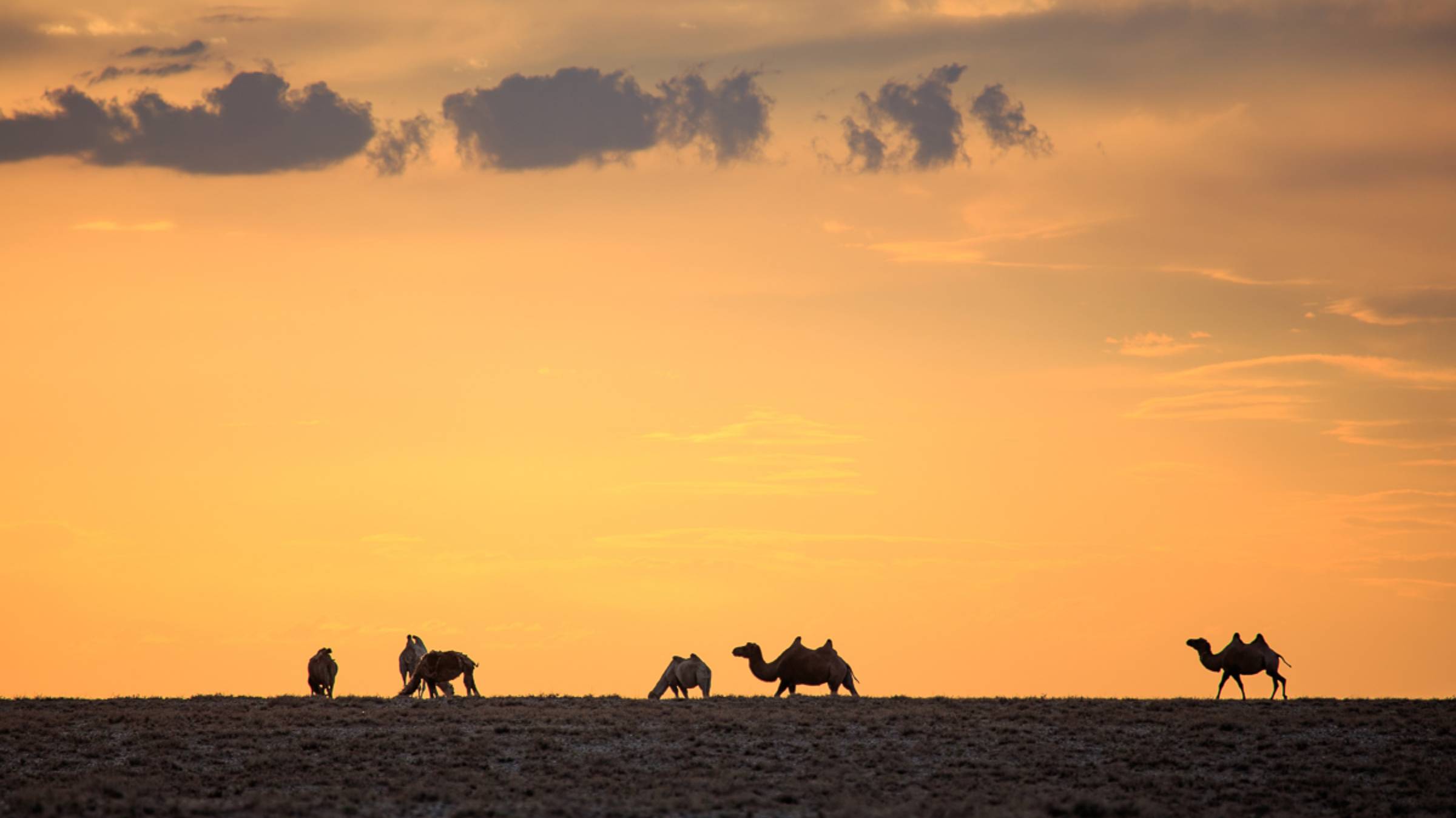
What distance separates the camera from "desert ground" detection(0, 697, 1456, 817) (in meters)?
32.4

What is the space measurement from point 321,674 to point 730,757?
18.3 metres

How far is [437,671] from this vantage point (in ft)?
156

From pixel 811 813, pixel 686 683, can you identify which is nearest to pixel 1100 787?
pixel 811 813

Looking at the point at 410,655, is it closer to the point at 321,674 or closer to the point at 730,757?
the point at 321,674

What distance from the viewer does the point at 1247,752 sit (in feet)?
120

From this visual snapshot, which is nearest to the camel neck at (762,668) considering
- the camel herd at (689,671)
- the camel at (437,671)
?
the camel herd at (689,671)

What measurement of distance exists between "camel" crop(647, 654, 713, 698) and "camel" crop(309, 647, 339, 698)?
1046cm

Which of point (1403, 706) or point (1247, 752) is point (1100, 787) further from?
point (1403, 706)

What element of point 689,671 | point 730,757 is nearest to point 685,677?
point 689,671

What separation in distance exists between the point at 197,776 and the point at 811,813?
14.4m

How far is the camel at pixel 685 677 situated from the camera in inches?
1876

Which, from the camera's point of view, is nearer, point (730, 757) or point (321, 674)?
point (730, 757)

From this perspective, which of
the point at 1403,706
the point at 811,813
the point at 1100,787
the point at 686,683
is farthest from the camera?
the point at 686,683

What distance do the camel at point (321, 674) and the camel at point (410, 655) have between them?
2.19 metres
